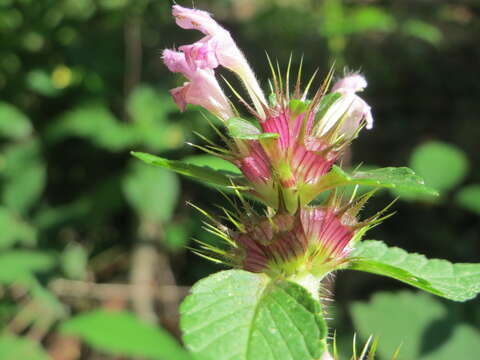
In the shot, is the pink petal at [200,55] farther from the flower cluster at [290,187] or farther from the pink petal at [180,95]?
the pink petal at [180,95]

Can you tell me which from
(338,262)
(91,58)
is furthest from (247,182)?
(91,58)

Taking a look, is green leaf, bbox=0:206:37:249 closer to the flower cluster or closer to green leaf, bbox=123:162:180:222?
green leaf, bbox=123:162:180:222

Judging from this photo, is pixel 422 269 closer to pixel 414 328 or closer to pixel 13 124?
pixel 414 328

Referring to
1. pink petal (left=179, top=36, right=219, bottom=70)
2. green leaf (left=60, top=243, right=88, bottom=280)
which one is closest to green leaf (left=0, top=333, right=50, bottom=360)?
green leaf (left=60, top=243, right=88, bottom=280)

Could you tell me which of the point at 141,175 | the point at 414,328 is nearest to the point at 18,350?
the point at 141,175

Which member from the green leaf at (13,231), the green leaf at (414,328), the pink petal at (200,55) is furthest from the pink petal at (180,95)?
the green leaf at (13,231)

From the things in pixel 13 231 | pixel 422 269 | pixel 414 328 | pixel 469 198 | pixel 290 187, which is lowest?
pixel 13 231
